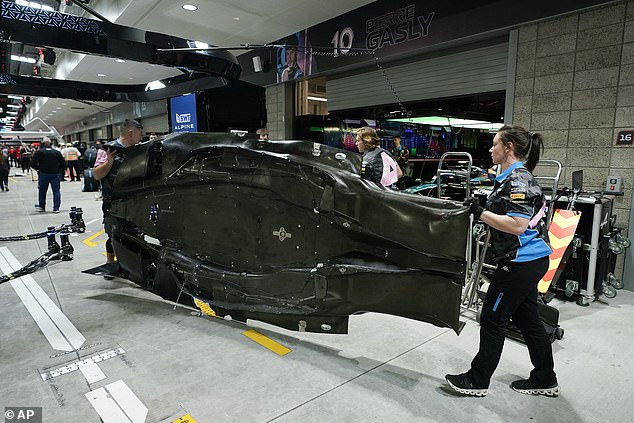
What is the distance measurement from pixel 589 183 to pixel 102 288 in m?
5.88

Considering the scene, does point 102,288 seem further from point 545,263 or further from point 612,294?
point 612,294

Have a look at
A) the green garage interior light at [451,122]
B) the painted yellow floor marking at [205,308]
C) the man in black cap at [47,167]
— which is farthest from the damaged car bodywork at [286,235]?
the man in black cap at [47,167]

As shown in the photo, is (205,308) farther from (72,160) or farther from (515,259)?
(72,160)

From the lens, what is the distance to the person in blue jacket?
6.86ft

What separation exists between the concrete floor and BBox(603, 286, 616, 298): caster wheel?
0.38 feet

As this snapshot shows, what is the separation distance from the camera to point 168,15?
24.8 ft

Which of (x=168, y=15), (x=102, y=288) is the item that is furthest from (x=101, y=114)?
(x=102, y=288)

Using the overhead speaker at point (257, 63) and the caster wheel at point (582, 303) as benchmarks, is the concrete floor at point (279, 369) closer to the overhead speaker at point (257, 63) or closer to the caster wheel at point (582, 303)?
the caster wheel at point (582, 303)

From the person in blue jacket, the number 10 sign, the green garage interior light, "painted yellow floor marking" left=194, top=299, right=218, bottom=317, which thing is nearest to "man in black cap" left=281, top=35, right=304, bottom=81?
the green garage interior light

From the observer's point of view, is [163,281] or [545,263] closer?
[545,263]

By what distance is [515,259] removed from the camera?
2.19 meters

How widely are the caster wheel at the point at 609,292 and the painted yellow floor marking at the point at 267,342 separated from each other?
3.47 metres

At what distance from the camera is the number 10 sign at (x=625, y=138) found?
4.25 metres

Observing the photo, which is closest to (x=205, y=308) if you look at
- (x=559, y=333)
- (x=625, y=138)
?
(x=559, y=333)
